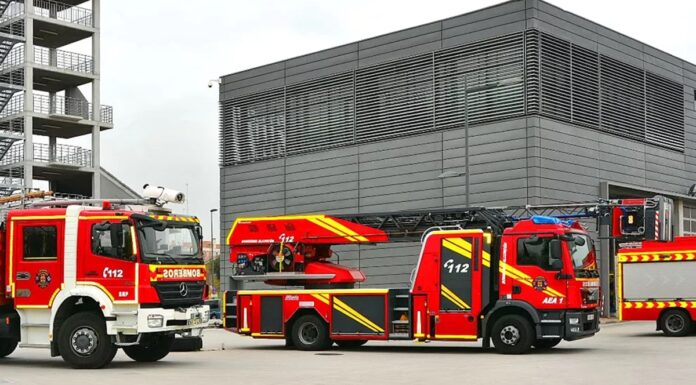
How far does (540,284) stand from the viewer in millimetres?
20625

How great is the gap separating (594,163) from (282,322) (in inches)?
894

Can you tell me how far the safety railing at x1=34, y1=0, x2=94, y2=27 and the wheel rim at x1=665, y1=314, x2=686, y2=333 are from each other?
3931 cm

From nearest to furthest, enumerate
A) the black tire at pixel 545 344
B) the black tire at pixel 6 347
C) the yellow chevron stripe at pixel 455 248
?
the black tire at pixel 6 347, the yellow chevron stripe at pixel 455 248, the black tire at pixel 545 344

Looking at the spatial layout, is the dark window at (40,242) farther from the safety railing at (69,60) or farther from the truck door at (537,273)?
the safety railing at (69,60)

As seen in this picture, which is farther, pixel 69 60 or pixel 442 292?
pixel 69 60

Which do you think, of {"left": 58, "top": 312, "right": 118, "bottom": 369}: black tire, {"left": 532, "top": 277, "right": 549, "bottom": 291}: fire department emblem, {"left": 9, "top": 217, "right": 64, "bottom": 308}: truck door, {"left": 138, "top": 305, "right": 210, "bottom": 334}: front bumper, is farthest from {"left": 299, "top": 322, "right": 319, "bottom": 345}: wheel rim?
{"left": 9, "top": 217, "right": 64, "bottom": 308}: truck door

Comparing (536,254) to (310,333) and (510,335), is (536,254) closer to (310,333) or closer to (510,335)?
(510,335)

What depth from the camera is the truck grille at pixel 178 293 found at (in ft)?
56.9

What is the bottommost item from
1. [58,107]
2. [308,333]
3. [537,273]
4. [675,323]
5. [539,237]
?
[675,323]

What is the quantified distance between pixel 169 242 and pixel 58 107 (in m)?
39.9

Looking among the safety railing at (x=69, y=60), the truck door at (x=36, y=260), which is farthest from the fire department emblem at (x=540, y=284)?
the safety railing at (x=69, y=60)

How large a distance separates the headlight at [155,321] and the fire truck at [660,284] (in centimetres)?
1579

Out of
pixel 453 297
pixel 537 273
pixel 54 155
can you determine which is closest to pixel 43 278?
pixel 453 297

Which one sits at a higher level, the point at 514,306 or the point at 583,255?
the point at 583,255
